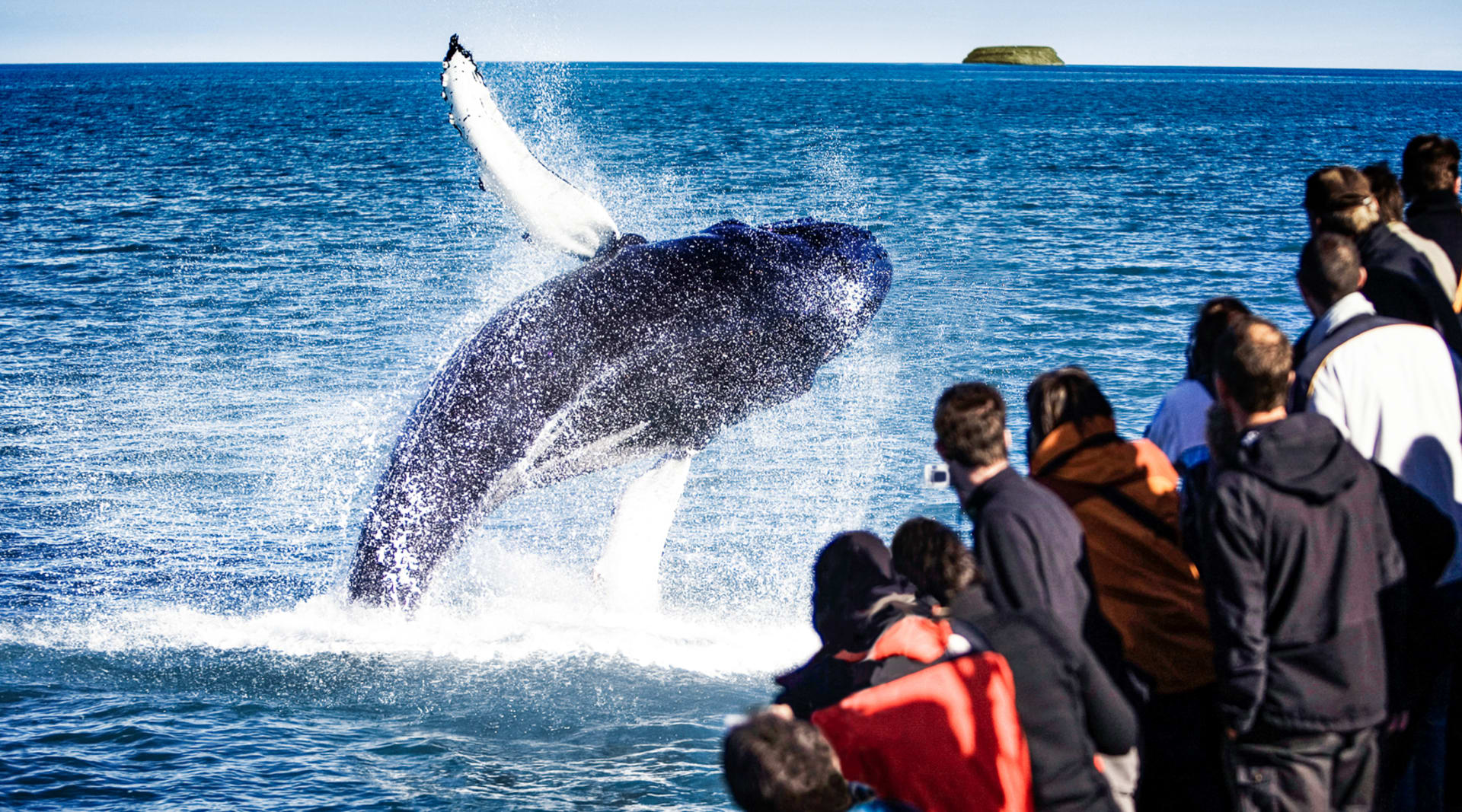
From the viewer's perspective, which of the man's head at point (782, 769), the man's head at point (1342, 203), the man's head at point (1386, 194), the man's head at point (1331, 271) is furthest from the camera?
the man's head at point (1386, 194)

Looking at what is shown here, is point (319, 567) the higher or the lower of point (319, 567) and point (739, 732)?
the lower

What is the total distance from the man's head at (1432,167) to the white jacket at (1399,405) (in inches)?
69.7

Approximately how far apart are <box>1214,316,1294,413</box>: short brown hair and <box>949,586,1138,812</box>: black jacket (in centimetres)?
102

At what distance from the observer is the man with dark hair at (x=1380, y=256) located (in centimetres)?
554

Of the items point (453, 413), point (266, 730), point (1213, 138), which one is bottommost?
point (266, 730)

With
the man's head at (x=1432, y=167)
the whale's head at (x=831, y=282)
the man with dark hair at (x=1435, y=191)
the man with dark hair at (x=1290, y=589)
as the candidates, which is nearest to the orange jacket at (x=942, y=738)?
the man with dark hair at (x=1290, y=589)

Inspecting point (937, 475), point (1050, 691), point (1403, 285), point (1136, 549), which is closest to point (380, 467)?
point (937, 475)

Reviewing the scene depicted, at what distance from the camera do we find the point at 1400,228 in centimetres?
583

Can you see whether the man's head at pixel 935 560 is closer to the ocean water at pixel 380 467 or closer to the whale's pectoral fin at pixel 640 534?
the ocean water at pixel 380 467

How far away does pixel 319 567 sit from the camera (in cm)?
1116

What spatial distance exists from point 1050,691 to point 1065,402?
1215 mm

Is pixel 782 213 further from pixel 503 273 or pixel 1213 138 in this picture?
pixel 1213 138

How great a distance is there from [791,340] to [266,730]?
14.0 feet

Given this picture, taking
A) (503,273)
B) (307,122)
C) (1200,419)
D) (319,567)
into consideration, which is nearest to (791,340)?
(1200,419)
